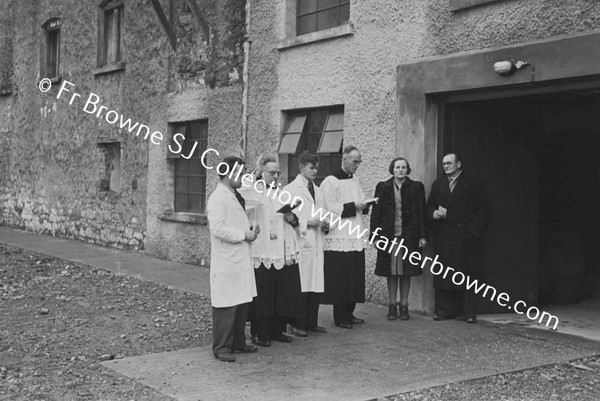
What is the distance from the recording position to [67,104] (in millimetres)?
18016

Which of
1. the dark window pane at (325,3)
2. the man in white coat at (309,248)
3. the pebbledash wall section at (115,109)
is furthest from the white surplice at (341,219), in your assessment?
the pebbledash wall section at (115,109)

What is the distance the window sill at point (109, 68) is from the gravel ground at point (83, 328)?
497 centimetres

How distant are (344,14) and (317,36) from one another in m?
0.50

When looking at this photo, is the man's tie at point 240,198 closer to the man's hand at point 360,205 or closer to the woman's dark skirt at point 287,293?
the woman's dark skirt at point 287,293

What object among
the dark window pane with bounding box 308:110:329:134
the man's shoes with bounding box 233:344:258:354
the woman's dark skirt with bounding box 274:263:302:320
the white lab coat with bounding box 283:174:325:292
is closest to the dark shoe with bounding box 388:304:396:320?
the white lab coat with bounding box 283:174:325:292

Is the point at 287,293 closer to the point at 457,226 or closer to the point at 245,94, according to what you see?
the point at 457,226

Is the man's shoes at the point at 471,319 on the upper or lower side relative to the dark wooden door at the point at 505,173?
lower

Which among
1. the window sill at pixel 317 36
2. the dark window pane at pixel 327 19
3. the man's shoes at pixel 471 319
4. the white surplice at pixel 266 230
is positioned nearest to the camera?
the white surplice at pixel 266 230

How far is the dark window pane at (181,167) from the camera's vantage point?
14148mm

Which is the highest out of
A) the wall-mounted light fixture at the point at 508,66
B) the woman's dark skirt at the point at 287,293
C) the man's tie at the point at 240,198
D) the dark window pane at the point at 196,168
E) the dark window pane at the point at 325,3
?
the dark window pane at the point at 325,3

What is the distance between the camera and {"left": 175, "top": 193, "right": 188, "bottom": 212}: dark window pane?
46.5 feet

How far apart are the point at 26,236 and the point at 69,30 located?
5221 mm

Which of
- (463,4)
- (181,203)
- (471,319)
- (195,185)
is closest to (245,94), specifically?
(195,185)

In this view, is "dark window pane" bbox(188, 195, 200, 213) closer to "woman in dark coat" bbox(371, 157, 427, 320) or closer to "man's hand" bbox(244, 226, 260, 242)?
"woman in dark coat" bbox(371, 157, 427, 320)
